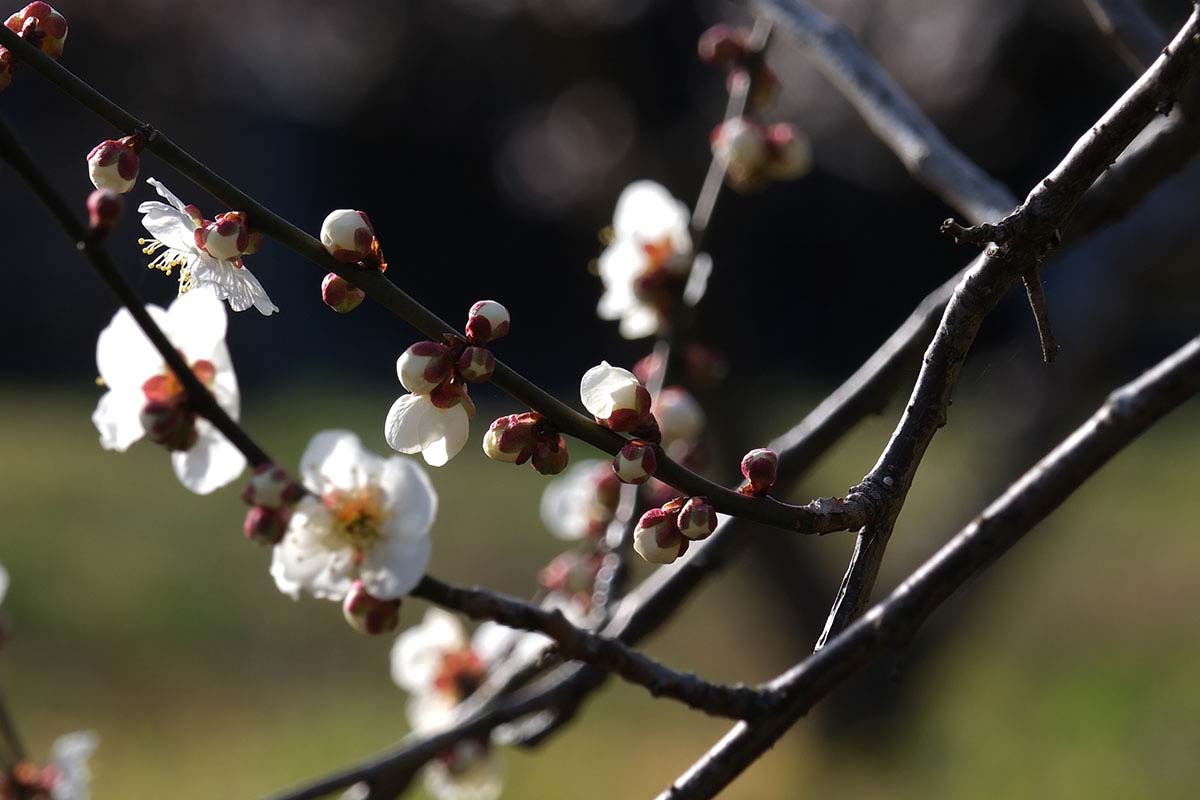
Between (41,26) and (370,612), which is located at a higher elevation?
(41,26)

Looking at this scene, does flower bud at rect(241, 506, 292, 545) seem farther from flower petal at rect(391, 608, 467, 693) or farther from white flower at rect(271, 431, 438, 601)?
flower petal at rect(391, 608, 467, 693)

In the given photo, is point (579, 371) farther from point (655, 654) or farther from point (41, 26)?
point (41, 26)

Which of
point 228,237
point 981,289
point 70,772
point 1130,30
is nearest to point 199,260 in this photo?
point 228,237

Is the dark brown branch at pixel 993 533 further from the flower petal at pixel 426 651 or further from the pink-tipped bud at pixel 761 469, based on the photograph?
the flower petal at pixel 426 651

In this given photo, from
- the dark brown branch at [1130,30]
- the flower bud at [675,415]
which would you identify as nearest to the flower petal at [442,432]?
the flower bud at [675,415]

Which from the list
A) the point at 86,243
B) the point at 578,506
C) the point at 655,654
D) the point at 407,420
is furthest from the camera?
the point at 655,654

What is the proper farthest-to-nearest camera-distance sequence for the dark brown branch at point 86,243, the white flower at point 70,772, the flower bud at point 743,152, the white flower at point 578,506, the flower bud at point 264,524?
the white flower at point 578,506, the flower bud at point 743,152, the white flower at point 70,772, the flower bud at point 264,524, the dark brown branch at point 86,243
